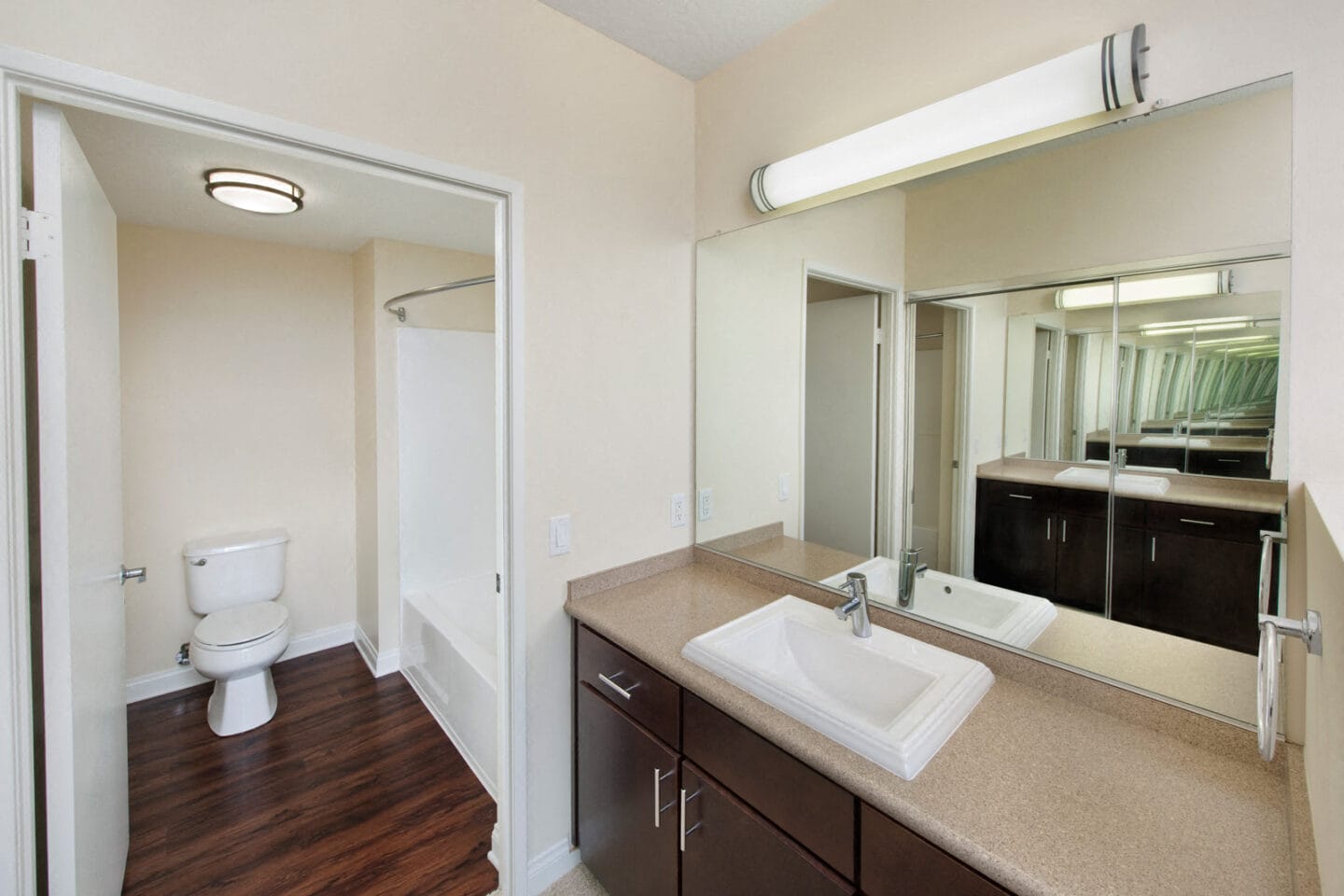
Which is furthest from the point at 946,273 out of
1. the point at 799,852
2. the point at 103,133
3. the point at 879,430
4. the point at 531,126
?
the point at 103,133

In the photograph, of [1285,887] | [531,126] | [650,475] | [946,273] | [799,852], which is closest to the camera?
[1285,887]

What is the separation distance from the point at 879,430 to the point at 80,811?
2044 millimetres

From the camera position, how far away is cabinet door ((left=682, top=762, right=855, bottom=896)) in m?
1.03

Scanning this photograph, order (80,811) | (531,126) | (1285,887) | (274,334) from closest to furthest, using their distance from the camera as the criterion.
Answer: (1285,887) → (80,811) → (531,126) → (274,334)

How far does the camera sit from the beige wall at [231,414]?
263 cm

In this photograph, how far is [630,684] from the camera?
145 cm

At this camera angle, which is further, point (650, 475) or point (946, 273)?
point (650, 475)

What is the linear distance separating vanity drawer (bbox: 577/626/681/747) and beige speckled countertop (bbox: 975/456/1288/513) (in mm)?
965

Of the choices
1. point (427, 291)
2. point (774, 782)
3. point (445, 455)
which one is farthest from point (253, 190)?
point (774, 782)

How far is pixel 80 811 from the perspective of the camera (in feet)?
3.84

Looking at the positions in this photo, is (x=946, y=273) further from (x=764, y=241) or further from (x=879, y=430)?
(x=764, y=241)

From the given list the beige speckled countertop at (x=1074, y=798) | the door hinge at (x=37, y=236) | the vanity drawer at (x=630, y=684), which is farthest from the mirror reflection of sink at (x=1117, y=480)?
the door hinge at (x=37, y=236)

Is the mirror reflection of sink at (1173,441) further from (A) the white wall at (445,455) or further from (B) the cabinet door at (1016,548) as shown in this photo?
(A) the white wall at (445,455)

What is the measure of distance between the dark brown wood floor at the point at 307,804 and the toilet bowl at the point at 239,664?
0.22ft
